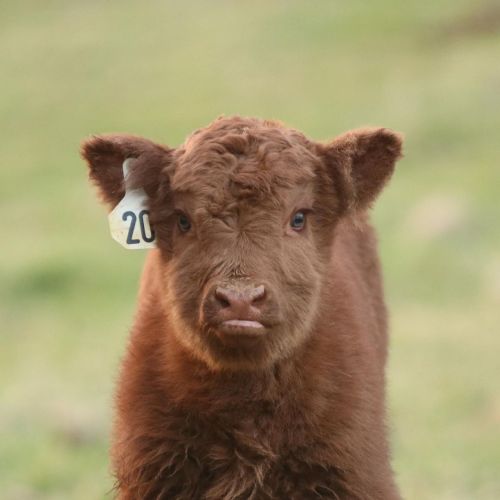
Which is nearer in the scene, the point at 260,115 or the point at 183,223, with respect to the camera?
the point at 183,223

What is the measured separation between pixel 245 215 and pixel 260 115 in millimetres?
27357

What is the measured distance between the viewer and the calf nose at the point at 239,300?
19.5 feet

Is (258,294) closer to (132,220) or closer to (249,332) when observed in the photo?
(249,332)

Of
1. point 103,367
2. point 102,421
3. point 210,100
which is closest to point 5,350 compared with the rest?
point 103,367

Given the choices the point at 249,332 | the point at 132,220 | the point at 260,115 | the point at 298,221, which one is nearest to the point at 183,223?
the point at 132,220

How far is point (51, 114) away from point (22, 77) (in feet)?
11.9

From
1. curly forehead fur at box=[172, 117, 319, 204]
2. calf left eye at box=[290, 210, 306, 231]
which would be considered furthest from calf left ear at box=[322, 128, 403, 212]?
calf left eye at box=[290, 210, 306, 231]

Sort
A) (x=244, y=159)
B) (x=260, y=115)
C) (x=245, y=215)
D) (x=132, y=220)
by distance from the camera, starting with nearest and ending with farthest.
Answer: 1. (x=245, y=215)
2. (x=244, y=159)
3. (x=132, y=220)
4. (x=260, y=115)

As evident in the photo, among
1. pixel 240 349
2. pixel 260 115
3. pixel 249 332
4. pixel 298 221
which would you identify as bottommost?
pixel 240 349

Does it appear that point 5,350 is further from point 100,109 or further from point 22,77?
point 22,77

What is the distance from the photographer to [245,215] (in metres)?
6.28

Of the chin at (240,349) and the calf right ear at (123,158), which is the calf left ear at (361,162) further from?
the chin at (240,349)

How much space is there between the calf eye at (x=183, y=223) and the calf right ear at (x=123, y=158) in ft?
0.87

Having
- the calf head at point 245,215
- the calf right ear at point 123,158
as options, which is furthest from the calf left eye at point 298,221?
the calf right ear at point 123,158
